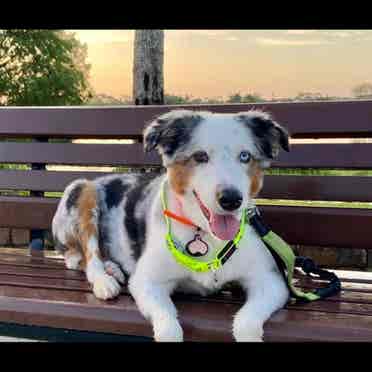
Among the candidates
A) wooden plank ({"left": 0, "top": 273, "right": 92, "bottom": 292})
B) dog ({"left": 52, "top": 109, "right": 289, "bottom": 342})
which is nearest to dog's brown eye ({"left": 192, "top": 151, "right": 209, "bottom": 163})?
dog ({"left": 52, "top": 109, "right": 289, "bottom": 342})

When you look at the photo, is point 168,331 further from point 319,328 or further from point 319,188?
point 319,188

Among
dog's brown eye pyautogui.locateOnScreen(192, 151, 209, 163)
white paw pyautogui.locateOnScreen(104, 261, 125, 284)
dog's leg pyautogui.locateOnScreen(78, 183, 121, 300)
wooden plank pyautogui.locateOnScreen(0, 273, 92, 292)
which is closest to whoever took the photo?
dog's brown eye pyautogui.locateOnScreen(192, 151, 209, 163)

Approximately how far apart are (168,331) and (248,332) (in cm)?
33

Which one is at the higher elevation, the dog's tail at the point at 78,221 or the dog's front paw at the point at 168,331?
the dog's tail at the point at 78,221

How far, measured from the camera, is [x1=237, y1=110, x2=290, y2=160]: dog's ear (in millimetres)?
2896

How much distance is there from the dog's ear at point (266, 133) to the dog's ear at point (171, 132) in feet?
0.82

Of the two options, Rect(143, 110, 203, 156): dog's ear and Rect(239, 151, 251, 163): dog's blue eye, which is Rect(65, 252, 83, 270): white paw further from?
Rect(239, 151, 251, 163): dog's blue eye

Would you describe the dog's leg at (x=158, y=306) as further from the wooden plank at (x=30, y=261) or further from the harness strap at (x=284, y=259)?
the wooden plank at (x=30, y=261)

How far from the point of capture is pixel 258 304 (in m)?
2.67

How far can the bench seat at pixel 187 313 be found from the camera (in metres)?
2.51

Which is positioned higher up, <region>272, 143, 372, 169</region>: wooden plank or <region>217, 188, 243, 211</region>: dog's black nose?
<region>272, 143, 372, 169</region>: wooden plank

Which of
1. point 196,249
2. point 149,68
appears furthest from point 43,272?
point 149,68

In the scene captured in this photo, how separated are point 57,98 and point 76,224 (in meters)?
11.4

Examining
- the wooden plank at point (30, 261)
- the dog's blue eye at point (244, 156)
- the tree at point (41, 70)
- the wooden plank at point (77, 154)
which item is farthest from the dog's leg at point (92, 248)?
the tree at point (41, 70)
